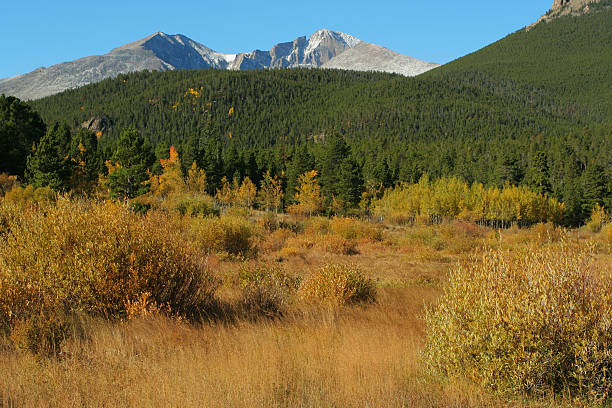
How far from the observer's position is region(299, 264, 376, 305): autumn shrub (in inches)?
329

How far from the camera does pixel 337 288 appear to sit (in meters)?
8.48

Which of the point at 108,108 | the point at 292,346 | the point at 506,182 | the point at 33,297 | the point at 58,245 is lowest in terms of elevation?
the point at 506,182

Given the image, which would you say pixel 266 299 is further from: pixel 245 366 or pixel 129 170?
pixel 129 170

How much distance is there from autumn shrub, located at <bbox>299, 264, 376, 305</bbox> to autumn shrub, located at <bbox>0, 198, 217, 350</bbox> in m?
2.77

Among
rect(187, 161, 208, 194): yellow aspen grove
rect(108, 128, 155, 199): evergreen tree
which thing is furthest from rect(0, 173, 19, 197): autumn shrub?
rect(187, 161, 208, 194): yellow aspen grove

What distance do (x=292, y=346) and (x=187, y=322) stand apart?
1.74m

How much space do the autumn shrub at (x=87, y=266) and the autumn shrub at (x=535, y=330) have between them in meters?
4.23

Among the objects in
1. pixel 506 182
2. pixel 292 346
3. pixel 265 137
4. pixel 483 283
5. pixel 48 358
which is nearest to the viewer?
pixel 483 283

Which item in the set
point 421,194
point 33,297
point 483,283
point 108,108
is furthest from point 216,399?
point 108,108

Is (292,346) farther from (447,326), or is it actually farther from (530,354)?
(530,354)

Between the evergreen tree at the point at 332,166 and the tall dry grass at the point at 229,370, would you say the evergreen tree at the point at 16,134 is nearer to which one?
the evergreen tree at the point at 332,166

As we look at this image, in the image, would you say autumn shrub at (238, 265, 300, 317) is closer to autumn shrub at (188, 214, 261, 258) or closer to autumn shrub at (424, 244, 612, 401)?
autumn shrub at (424, 244, 612, 401)

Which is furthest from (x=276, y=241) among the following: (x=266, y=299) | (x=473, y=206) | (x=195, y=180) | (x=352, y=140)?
(x=352, y=140)

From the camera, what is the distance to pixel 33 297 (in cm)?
599
